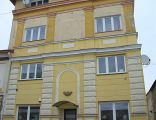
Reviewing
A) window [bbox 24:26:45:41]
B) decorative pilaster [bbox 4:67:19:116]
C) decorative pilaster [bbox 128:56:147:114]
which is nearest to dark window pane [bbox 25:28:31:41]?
window [bbox 24:26:45:41]

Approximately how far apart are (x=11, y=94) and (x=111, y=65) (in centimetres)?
738

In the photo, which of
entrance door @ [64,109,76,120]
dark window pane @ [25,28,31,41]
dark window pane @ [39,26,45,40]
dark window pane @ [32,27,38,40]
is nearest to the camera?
entrance door @ [64,109,76,120]

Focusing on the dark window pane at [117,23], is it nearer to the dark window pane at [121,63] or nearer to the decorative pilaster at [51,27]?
the dark window pane at [121,63]

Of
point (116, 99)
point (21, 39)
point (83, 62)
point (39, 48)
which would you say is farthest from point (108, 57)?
point (21, 39)

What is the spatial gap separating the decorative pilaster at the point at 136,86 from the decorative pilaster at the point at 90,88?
2.30 meters

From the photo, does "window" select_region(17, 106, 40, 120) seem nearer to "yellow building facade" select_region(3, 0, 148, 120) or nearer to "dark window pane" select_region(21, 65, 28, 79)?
"yellow building facade" select_region(3, 0, 148, 120)

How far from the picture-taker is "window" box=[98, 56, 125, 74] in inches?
548

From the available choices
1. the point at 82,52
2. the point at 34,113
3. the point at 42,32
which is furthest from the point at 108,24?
the point at 34,113

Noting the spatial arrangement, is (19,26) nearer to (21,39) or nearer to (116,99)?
(21,39)

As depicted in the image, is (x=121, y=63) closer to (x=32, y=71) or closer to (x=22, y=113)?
(x=32, y=71)

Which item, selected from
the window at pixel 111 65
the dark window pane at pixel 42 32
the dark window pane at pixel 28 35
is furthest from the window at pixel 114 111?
the dark window pane at pixel 28 35

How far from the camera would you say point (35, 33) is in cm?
1719

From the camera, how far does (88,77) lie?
14.3m

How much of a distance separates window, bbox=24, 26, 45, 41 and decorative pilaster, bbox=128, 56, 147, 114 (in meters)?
7.01
